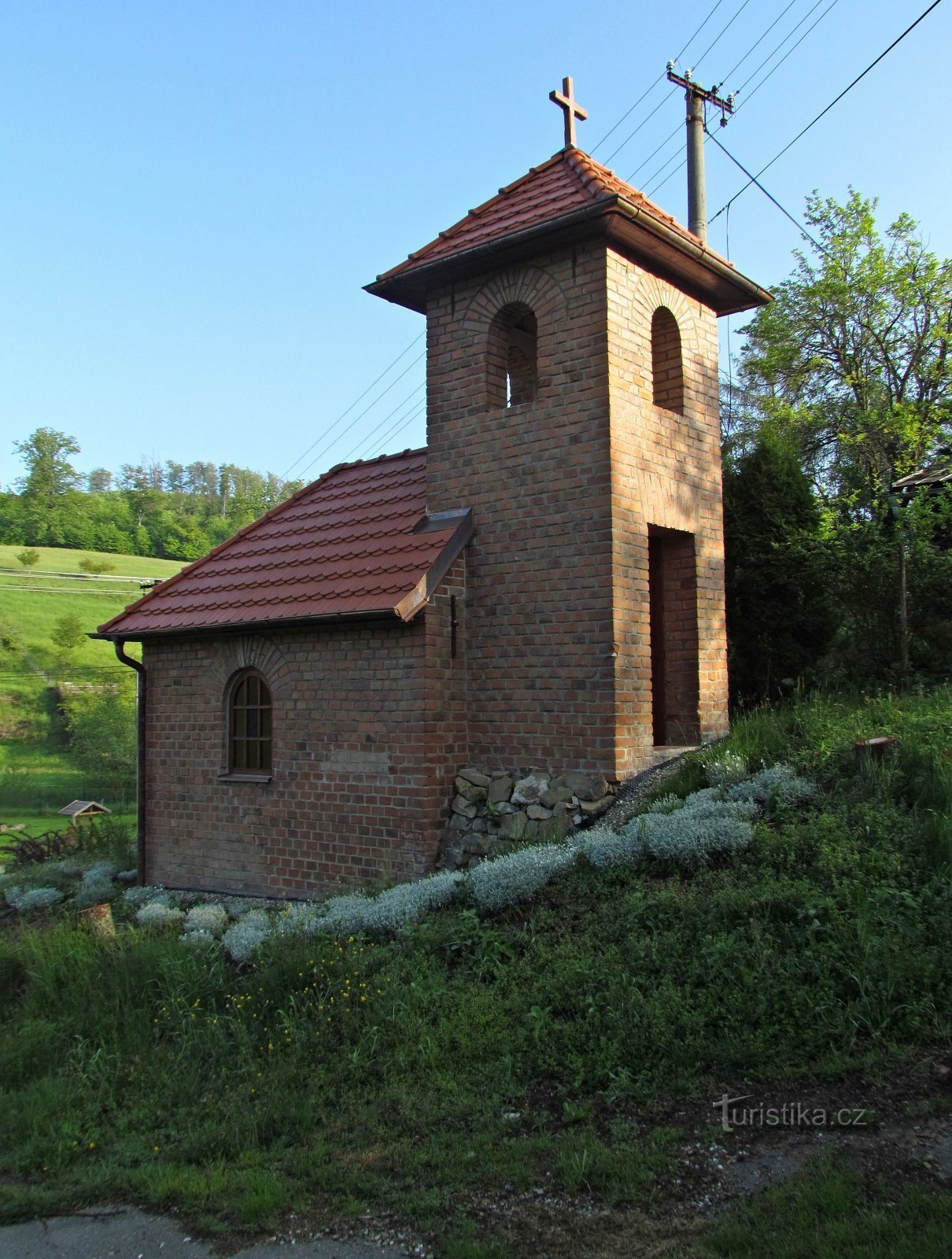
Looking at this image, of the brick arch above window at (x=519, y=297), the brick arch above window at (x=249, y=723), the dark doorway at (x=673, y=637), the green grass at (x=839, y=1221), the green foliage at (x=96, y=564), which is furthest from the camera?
the green foliage at (x=96, y=564)

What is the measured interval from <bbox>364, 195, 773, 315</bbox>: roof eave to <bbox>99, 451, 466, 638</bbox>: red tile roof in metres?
1.83

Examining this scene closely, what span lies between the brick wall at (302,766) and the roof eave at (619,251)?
9.85 feet

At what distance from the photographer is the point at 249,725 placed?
9984 mm

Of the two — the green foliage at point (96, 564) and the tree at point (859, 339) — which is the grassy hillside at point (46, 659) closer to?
the green foliage at point (96, 564)

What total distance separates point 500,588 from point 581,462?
1.40m

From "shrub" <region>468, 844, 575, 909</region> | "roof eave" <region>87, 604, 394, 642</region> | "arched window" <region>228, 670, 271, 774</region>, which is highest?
"roof eave" <region>87, 604, 394, 642</region>

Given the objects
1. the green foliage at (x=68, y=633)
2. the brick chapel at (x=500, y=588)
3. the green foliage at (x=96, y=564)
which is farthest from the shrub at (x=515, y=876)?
the green foliage at (x=96, y=564)

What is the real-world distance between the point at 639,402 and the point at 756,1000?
564 centimetres

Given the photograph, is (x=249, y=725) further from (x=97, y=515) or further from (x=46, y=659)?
(x=97, y=515)

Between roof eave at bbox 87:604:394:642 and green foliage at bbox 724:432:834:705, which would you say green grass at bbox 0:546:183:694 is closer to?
roof eave at bbox 87:604:394:642

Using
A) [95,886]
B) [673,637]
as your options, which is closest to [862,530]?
[673,637]

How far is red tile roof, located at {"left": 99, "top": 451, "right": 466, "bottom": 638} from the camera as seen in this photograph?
8.77 meters

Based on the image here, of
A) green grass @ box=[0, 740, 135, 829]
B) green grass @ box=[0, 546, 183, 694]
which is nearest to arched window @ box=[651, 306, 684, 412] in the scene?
green grass @ box=[0, 740, 135, 829]

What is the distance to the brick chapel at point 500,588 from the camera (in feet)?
26.8
